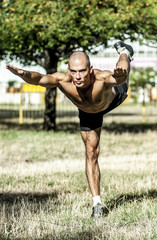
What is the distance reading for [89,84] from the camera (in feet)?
16.0

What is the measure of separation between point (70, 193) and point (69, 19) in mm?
7462

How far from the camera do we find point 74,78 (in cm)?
466

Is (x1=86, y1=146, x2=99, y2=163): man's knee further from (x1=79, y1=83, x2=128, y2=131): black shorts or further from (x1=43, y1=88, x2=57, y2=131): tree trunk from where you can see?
(x1=43, y1=88, x2=57, y2=131): tree trunk

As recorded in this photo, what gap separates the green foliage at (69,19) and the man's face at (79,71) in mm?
8380

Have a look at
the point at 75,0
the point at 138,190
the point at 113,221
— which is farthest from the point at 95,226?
the point at 75,0

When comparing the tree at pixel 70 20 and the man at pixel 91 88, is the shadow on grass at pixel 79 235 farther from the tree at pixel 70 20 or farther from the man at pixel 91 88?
the tree at pixel 70 20

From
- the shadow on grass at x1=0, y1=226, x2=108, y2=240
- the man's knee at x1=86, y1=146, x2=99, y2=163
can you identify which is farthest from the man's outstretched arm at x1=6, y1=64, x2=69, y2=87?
the shadow on grass at x1=0, y1=226, x2=108, y2=240

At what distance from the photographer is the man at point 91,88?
4.62m

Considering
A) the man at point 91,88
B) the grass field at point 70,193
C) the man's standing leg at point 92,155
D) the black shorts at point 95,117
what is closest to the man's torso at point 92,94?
the man at point 91,88

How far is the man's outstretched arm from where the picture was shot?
4.61m

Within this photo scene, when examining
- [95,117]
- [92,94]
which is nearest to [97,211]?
[95,117]

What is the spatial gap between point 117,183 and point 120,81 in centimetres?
301

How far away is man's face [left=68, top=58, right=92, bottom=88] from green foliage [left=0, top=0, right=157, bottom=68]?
838cm

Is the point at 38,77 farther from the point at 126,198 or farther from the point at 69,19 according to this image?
the point at 69,19
